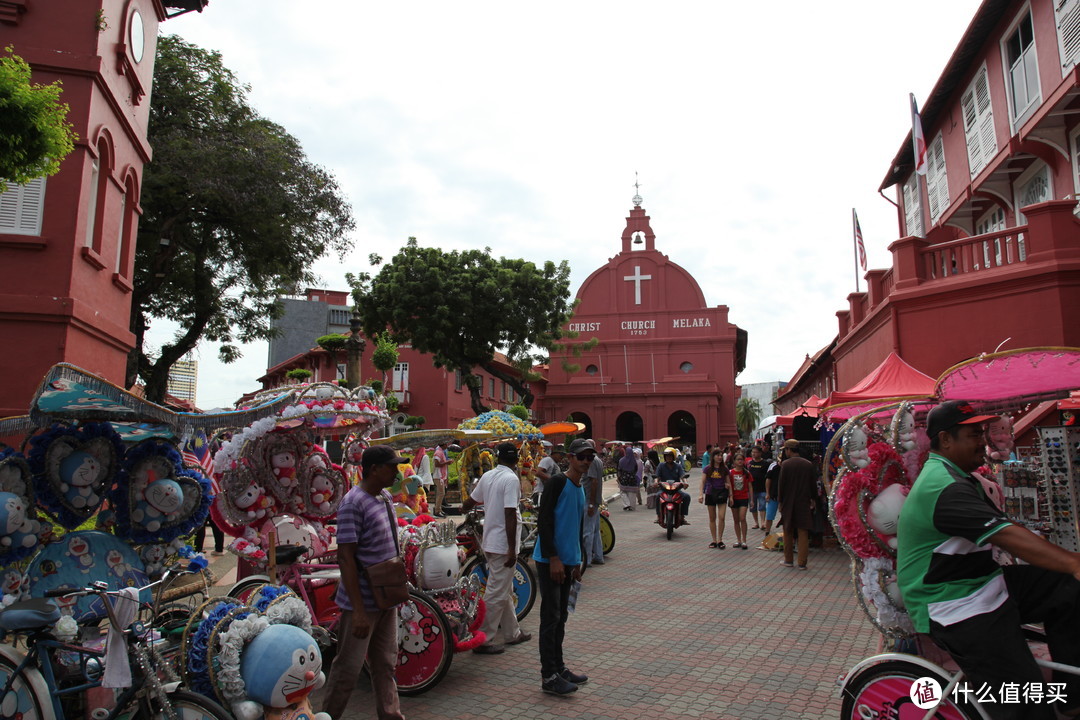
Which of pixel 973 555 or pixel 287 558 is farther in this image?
pixel 287 558

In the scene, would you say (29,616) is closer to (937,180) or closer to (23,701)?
(23,701)

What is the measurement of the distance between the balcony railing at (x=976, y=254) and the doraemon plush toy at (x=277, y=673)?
12.6 metres

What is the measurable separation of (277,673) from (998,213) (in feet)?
57.4

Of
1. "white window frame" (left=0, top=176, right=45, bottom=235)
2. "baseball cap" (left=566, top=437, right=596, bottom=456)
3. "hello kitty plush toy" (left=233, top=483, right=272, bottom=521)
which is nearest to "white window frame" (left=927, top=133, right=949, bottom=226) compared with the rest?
"baseball cap" (left=566, top=437, right=596, bottom=456)

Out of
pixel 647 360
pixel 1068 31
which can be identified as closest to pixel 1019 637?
pixel 1068 31

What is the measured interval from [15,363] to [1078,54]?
16.5m

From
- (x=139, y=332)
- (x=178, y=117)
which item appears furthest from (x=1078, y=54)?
(x=139, y=332)

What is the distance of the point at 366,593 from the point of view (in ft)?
13.3

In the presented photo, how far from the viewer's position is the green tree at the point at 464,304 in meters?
28.5

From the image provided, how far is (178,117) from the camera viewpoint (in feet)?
60.8

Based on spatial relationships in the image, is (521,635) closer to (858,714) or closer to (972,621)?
(858,714)

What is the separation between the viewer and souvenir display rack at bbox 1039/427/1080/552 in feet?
21.7

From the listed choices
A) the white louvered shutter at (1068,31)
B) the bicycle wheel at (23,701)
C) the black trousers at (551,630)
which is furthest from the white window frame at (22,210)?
the white louvered shutter at (1068,31)

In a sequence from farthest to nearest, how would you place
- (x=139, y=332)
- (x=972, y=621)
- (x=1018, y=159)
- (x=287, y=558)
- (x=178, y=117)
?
1. (x=139, y=332)
2. (x=178, y=117)
3. (x=1018, y=159)
4. (x=287, y=558)
5. (x=972, y=621)
